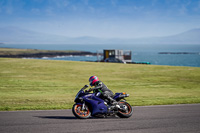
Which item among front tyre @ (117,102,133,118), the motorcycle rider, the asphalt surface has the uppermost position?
the motorcycle rider

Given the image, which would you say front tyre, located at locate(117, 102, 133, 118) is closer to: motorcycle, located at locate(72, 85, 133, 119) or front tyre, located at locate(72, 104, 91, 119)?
motorcycle, located at locate(72, 85, 133, 119)

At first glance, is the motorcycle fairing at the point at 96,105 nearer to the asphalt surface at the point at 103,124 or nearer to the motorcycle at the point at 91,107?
the motorcycle at the point at 91,107

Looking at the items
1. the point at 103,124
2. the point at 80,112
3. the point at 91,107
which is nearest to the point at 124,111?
the point at 91,107

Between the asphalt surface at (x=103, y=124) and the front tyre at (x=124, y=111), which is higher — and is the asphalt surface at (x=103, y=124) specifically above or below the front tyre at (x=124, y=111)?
below

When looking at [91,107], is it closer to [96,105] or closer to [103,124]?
[96,105]

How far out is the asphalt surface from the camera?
25.5 feet

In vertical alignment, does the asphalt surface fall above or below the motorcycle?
below

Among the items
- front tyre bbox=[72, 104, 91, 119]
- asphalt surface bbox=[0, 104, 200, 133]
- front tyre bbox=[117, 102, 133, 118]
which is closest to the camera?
asphalt surface bbox=[0, 104, 200, 133]

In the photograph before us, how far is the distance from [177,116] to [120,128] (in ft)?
10.2

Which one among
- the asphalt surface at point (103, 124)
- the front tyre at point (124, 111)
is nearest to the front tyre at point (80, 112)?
the asphalt surface at point (103, 124)

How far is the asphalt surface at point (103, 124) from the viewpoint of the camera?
779 centimetres

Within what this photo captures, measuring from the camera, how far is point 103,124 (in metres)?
8.58

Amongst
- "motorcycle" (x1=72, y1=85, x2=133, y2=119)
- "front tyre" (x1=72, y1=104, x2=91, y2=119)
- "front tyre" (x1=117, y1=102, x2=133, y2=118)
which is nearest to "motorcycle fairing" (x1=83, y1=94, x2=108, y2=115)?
"motorcycle" (x1=72, y1=85, x2=133, y2=119)

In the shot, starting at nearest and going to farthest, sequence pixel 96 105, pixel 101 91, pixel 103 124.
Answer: pixel 103 124, pixel 96 105, pixel 101 91
